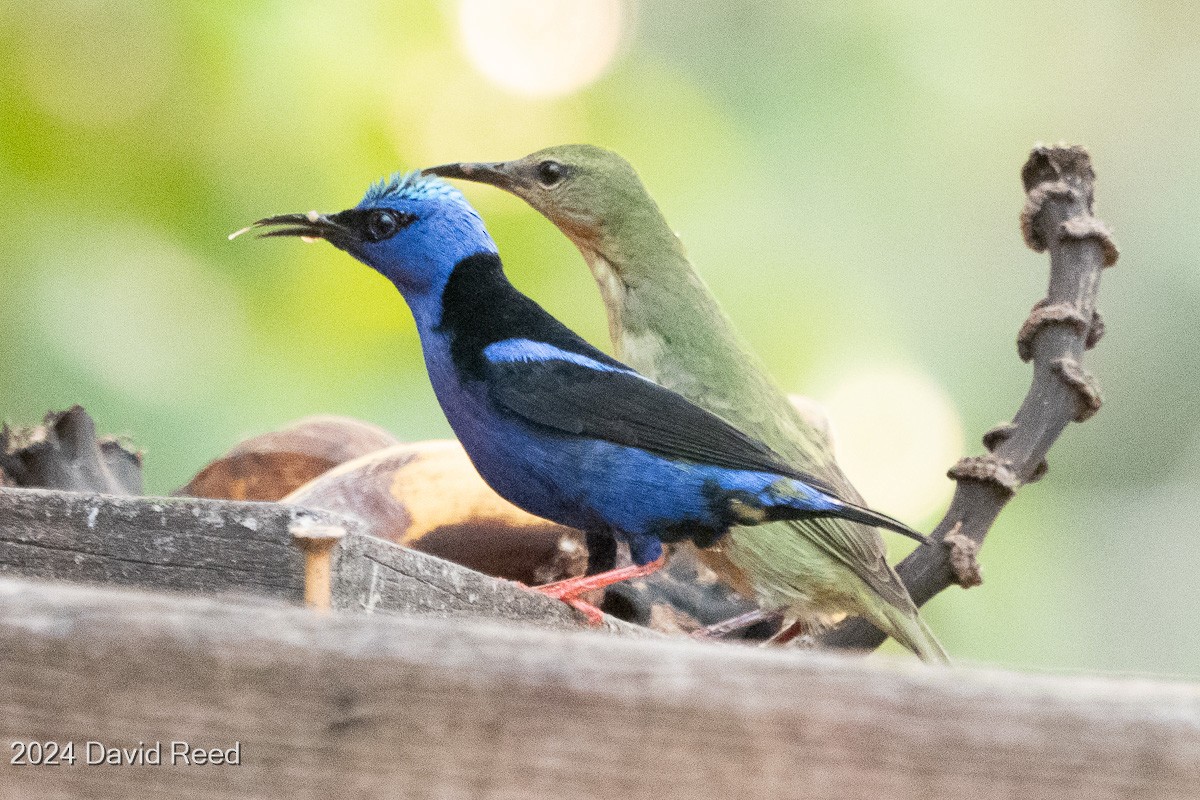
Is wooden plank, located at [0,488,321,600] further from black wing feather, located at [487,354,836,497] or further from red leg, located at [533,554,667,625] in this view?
black wing feather, located at [487,354,836,497]

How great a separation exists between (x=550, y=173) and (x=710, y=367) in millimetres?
519

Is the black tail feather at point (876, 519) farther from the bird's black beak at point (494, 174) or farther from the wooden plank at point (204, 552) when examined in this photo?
the bird's black beak at point (494, 174)

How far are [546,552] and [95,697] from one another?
1635 millimetres

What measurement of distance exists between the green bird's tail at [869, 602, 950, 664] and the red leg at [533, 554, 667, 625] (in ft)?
2.50

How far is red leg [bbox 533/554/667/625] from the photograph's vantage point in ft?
5.94

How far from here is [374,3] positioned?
394cm

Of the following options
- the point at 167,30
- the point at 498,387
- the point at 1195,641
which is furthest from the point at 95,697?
the point at 1195,641

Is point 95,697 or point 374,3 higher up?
point 374,3

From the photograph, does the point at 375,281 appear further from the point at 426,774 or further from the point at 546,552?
the point at 426,774

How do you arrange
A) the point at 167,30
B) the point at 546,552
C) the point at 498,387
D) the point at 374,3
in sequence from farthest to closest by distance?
the point at 374,3
the point at 167,30
the point at 546,552
the point at 498,387

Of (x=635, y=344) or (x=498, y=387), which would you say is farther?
(x=635, y=344)

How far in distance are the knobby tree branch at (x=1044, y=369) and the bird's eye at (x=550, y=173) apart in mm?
907

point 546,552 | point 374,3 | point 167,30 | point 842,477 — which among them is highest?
point 374,3

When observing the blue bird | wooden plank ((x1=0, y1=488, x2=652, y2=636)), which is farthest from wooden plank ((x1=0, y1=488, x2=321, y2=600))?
the blue bird
